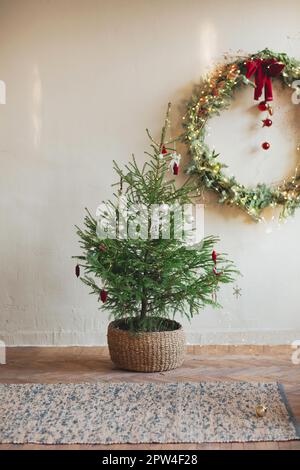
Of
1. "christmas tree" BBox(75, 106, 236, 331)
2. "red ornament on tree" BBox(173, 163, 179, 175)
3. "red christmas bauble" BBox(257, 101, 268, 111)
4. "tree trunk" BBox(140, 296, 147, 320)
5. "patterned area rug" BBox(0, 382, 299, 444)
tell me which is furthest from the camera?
"red christmas bauble" BBox(257, 101, 268, 111)

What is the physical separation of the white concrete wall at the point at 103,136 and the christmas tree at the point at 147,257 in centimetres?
64

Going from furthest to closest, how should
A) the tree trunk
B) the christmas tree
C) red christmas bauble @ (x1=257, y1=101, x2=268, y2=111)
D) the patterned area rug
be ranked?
red christmas bauble @ (x1=257, y1=101, x2=268, y2=111) < the tree trunk < the christmas tree < the patterned area rug

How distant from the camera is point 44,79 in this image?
185 inches

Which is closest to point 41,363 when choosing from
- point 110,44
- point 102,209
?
point 102,209

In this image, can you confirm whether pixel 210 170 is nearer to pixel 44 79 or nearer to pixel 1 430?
pixel 44 79

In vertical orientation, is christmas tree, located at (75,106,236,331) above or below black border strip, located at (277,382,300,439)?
above

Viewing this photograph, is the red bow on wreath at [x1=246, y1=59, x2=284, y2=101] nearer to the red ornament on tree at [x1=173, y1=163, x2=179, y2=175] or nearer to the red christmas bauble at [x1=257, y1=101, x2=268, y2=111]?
the red christmas bauble at [x1=257, y1=101, x2=268, y2=111]

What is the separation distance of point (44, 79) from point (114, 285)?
1682 millimetres

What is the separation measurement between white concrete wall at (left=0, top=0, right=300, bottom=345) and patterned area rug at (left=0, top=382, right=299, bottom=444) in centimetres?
109

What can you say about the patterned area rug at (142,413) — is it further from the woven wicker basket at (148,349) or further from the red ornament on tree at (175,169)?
the red ornament on tree at (175,169)

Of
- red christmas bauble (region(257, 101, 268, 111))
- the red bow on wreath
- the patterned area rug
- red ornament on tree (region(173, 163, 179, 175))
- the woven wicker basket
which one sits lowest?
the patterned area rug

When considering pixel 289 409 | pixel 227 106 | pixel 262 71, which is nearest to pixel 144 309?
pixel 289 409

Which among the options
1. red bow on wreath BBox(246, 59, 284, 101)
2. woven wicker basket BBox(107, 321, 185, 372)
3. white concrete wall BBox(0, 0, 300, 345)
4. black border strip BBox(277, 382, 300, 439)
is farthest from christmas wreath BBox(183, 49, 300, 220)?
black border strip BBox(277, 382, 300, 439)

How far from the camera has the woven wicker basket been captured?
3998mm
